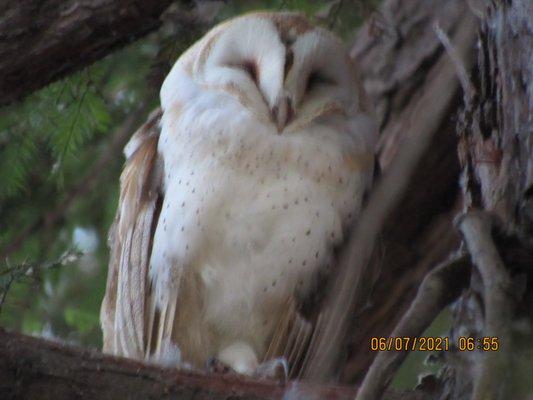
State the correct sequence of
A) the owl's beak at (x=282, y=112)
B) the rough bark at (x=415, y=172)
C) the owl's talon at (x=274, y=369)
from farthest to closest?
the rough bark at (x=415, y=172)
the owl's beak at (x=282, y=112)
the owl's talon at (x=274, y=369)

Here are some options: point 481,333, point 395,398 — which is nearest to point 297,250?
point 395,398

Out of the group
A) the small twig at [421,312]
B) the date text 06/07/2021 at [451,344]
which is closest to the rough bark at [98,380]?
the date text 06/07/2021 at [451,344]

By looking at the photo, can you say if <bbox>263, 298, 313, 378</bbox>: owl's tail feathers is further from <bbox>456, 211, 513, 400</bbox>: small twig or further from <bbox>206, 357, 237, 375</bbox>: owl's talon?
<bbox>456, 211, 513, 400</bbox>: small twig

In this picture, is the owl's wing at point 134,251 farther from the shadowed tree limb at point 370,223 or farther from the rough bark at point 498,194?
the rough bark at point 498,194

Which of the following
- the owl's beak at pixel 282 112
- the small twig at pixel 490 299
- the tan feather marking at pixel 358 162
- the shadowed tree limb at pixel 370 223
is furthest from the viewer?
the tan feather marking at pixel 358 162

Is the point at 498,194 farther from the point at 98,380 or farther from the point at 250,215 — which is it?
the point at 250,215

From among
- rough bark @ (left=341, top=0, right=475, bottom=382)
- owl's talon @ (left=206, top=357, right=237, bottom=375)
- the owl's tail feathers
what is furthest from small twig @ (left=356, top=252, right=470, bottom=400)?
rough bark @ (left=341, top=0, right=475, bottom=382)

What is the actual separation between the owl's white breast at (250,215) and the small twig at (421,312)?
3.44 ft

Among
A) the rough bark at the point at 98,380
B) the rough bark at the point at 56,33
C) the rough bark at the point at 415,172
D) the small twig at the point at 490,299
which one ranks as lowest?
the rough bark at the point at 415,172

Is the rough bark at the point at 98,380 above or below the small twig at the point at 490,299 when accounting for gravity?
below

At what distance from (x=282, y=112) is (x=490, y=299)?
133cm

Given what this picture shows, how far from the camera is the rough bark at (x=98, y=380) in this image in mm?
2018

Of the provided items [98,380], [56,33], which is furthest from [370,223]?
[56,33]

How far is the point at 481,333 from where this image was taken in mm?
1931
